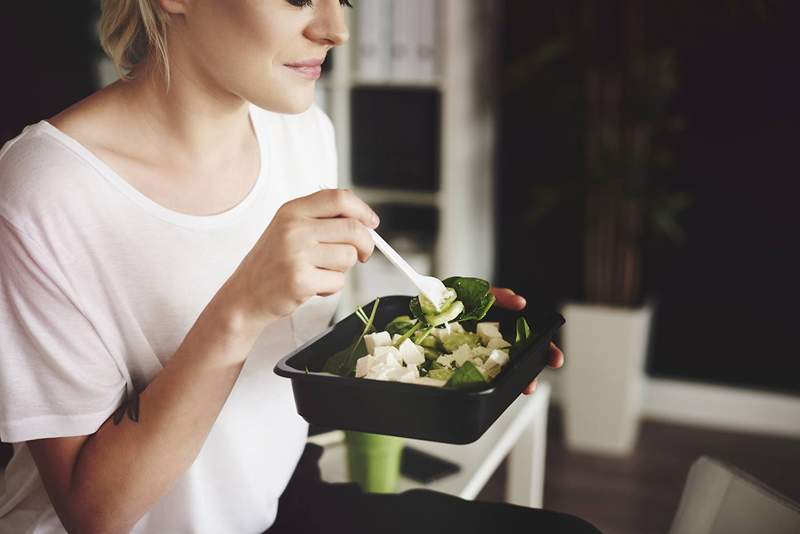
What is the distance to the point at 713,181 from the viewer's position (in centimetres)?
274

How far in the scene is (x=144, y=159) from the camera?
3.18ft

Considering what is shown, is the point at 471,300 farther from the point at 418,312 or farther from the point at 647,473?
the point at 647,473

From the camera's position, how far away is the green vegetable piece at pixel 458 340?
2.84 feet

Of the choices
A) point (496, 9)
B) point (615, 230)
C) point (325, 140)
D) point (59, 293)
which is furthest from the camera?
point (496, 9)

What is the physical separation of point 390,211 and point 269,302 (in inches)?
86.5

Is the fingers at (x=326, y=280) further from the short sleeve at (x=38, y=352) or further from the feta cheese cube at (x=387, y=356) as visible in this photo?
the short sleeve at (x=38, y=352)

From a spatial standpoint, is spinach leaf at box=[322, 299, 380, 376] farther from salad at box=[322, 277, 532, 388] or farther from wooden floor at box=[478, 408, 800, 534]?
wooden floor at box=[478, 408, 800, 534]

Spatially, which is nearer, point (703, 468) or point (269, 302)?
point (269, 302)

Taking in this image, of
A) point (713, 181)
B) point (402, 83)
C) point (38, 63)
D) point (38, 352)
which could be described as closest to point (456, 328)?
point (38, 352)

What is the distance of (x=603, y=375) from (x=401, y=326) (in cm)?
188

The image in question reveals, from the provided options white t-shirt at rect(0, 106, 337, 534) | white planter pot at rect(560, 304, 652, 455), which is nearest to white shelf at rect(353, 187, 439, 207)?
white planter pot at rect(560, 304, 652, 455)

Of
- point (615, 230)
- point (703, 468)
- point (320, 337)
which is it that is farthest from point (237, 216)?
point (615, 230)

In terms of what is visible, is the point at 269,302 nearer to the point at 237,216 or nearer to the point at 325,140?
the point at 237,216

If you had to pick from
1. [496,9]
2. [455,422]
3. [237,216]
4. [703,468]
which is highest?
[496,9]
